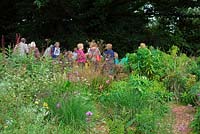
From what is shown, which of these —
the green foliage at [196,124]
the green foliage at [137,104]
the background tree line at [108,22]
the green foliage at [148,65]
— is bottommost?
the green foliage at [196,124]

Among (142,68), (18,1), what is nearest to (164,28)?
(18,1)

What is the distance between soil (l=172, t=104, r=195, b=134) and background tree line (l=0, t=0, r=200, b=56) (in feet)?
37.7

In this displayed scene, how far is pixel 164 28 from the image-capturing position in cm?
2250

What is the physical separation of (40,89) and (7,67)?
879 mm

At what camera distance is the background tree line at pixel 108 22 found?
20.3 m

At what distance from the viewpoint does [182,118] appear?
7.80m

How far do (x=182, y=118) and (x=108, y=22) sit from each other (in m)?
13.8

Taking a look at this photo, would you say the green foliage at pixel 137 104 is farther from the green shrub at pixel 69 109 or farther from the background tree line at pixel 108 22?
the background tree line at pixel 108 22

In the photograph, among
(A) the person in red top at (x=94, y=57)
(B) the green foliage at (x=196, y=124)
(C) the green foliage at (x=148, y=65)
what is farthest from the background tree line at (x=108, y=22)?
(B) the green foliage at (x=196, y=124)

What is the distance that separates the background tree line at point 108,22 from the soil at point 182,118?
1148 centimetres

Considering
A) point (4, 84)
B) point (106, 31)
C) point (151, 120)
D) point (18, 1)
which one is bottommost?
point (151, 120)

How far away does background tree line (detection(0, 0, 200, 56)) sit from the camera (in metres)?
20.3

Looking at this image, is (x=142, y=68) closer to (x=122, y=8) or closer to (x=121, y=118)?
(x=121, y=118)

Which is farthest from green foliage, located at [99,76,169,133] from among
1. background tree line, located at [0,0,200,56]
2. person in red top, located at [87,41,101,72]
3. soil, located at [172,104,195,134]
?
background tree line, located at [0,0,200,56]
